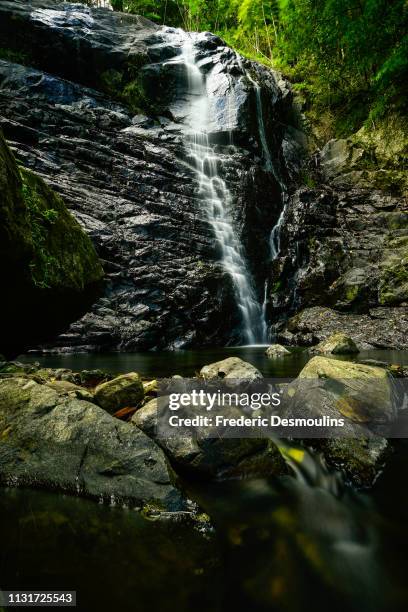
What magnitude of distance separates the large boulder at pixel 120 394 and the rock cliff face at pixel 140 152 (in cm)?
917

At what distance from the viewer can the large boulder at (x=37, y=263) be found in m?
3.41

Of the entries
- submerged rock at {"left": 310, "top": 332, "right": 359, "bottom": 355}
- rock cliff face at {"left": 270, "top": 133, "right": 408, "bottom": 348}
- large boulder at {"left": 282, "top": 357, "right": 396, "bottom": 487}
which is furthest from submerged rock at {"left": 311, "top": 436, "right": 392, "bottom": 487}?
rock cliff face at {"left": 270, "top": 133, "right": 408, "bottom": 348}

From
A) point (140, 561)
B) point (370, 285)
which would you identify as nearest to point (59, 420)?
point (140, 561)

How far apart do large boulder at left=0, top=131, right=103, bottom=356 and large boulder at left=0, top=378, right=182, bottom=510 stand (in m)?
1.50

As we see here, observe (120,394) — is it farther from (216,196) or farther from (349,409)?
(216,196)

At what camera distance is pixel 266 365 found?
8570 millimetres

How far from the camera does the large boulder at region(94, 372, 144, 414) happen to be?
3.75 meters

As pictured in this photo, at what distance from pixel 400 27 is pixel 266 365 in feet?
51.3

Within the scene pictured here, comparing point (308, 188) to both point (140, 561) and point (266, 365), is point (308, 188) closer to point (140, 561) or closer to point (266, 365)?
point (266, 365)

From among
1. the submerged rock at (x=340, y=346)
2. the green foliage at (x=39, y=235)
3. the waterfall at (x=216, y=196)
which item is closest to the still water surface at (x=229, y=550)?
the green foliage at (x=39, y=235)

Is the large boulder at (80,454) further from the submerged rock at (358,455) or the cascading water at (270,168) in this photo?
the cascading water at (270,168)

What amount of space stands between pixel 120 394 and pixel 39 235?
7.09ft

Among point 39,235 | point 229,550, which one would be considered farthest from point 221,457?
point 39,235

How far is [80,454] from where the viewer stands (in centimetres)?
284
